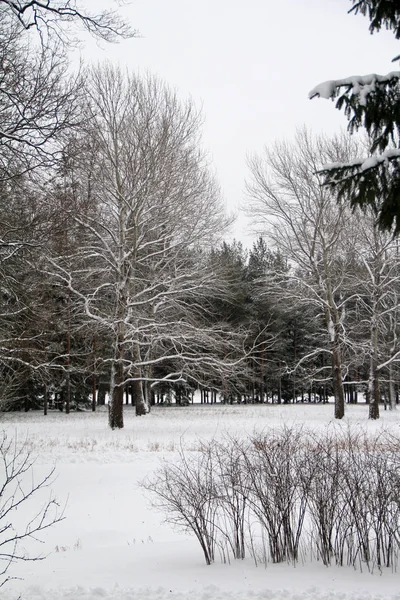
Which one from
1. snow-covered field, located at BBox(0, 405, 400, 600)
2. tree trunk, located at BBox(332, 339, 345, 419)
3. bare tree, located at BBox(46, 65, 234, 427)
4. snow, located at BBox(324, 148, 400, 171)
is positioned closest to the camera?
snow, located at BBox(324, 148, 400, 171)

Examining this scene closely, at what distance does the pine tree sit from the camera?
10.7 ft

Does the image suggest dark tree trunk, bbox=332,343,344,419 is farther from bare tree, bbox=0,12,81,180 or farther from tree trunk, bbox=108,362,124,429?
bare tree, bbox=0,12,81,180

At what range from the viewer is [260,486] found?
613 centimetres

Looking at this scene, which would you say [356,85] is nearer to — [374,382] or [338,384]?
[338,384]

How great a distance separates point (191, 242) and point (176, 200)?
1.88m

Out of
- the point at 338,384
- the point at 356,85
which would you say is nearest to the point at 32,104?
the point at 356,85

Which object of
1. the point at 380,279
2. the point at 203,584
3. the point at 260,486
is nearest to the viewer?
the point at 203,584

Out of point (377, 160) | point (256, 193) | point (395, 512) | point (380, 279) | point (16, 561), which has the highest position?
point (256, 193)

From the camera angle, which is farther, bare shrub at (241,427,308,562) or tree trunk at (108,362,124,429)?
tree trunk at (108,362,124,429)

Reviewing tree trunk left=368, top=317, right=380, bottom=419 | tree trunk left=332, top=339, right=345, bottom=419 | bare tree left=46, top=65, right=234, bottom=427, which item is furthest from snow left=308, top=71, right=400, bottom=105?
tree trunk left=368, top=317, right=380, bottom=419

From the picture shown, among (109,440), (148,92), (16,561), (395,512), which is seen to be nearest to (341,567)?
(395,512)

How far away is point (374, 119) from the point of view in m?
3.37

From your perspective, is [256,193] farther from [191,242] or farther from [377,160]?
[377,160]

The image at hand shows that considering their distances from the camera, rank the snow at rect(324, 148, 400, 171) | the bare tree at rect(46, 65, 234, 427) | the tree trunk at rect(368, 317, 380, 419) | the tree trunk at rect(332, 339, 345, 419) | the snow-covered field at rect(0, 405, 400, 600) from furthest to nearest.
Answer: the tree trunk at rect(332, 339, 345, 419)
the tree trunk at rect(368, 317, 380, 419)
the bare tree at rect(46, 65, 234, 427)
the snow-covered field at rect(0, 405, 400, 600)
the snow at rect(324, 148, 400, 171)
